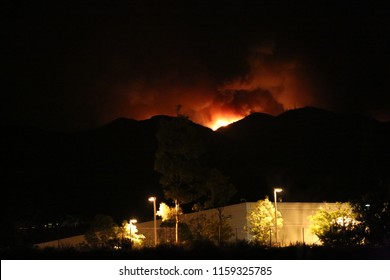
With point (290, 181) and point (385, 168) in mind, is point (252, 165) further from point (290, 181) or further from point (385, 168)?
point (385, 168)

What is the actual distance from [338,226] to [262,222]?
5.61 metres

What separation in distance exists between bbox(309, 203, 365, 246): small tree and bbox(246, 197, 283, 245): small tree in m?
3.23

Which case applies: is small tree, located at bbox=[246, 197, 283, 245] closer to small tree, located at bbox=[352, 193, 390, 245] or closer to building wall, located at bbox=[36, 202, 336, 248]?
→ building wall, located at bbox=[36, 202, 336, 248]

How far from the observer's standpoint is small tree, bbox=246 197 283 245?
4588 cm

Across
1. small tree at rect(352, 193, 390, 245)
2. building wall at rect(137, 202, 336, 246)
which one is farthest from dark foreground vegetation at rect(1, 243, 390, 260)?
building wall at rect(137, 202, 336, 246)

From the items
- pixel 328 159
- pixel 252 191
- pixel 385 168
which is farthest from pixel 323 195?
pixel 328 159

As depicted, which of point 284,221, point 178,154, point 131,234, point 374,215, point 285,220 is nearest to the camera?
point 374,215

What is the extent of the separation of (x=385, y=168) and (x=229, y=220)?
96.8 metres

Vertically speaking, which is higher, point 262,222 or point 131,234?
point 262,222

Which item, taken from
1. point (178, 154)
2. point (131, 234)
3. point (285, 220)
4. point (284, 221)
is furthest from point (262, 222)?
point (131, 234)

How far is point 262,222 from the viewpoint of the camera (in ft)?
151

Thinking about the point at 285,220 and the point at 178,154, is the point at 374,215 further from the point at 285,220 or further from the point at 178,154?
the point at 178,154

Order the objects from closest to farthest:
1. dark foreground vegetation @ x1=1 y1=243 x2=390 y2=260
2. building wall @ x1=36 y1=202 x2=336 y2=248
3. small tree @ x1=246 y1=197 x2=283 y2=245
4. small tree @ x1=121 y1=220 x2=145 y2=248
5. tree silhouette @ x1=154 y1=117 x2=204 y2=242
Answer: dark foreground vegetation @ x1=1 y1=243 x2=390 y2=260 → tree silhouette @ x1=154 y1=117 x2=204 y2=242 → small tree @ x1=246 y1=197 x2=283 y2=245 → building wall @ x1=36 y1=202 x2=336 y2=248 → small tree @ x1=121 y1=220 x2=145 y2=248

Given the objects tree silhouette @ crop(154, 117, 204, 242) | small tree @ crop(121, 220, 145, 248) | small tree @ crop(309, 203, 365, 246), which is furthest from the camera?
small tree @ crop(121, 220, 145, 248)
